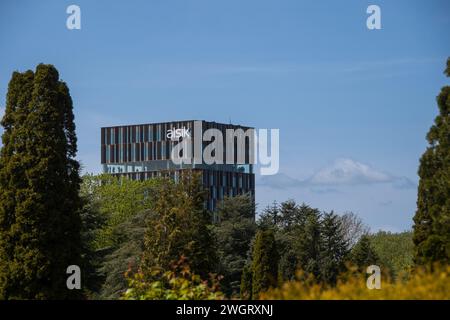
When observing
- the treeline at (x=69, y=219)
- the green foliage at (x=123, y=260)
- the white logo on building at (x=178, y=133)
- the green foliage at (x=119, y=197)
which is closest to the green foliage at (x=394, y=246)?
the green foliage at (x=119, y=197)

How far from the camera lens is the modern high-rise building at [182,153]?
3799 inches

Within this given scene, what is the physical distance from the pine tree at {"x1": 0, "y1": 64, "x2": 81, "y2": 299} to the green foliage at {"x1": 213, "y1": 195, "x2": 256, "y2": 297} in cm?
1951

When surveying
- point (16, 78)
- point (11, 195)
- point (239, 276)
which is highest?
point (16, 78)

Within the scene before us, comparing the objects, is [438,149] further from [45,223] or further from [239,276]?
[239,276]

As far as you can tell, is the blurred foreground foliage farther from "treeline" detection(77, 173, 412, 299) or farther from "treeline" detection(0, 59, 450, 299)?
"treeline" detection(77, 173, 412, 299)

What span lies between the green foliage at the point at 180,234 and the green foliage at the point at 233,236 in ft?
36.9

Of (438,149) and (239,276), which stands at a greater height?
(438,149)

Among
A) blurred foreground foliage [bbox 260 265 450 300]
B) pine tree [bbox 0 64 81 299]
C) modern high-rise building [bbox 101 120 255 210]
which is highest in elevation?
modern high-rise building [bbox 101 120 255 210]

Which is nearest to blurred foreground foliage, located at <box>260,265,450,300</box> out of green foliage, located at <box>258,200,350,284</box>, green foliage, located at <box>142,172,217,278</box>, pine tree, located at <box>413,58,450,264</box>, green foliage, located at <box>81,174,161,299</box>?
pine tree, located at <box>413,58,450,264</box>

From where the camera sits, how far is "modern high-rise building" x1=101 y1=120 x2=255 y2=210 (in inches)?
3799
